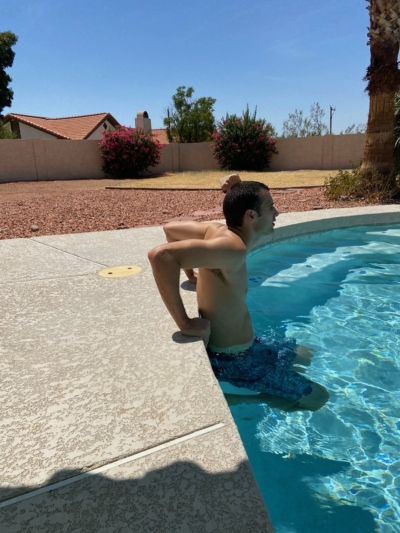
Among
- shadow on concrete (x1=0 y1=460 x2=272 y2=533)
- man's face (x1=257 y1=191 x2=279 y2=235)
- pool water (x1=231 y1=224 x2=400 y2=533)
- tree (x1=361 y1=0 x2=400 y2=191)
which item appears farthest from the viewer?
tree (x1=361 y1=0 x2=400 y2=191)

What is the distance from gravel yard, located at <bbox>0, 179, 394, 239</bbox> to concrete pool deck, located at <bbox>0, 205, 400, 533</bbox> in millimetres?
4367

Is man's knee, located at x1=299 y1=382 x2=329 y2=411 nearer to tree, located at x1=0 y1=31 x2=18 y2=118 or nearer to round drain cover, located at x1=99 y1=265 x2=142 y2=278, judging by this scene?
round drain cover, located at x1=99 y1=265 x2=142 y2=278

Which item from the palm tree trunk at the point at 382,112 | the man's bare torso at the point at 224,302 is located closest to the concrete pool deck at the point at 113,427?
the man's bare torso at the point at 224,302

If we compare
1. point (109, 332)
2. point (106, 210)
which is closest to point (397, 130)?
point (106, 210)

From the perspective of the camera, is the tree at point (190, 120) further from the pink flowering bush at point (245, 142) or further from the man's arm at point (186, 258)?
the man's arm at point (186, 258)

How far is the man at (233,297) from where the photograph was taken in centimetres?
196

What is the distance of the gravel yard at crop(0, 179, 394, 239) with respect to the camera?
7238mm

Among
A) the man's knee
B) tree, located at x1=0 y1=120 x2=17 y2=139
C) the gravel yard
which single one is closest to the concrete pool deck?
the man's knee

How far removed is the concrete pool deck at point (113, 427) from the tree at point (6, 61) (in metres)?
33.3

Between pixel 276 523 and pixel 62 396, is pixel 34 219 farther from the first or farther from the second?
pixel 276 523

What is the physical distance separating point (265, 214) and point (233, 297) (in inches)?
21.1

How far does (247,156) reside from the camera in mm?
20078

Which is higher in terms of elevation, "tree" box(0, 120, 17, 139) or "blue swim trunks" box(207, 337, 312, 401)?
"tree" box(0, 120, 17, 139)

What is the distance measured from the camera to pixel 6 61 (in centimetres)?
3006
